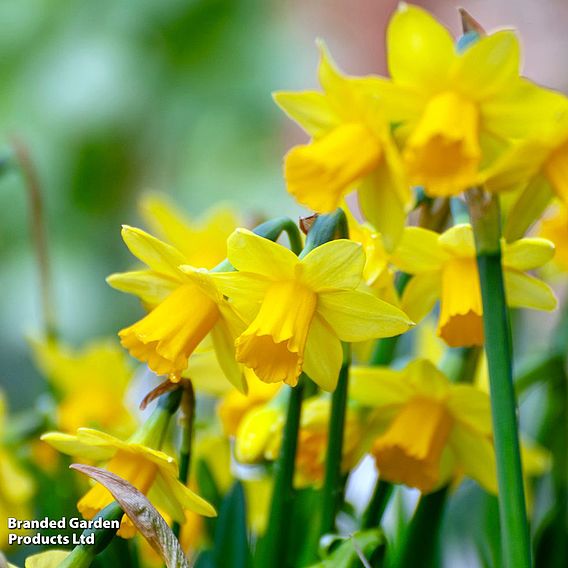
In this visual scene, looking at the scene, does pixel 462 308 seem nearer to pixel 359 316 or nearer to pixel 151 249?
pixel 359 316

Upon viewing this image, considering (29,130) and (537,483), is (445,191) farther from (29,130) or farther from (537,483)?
(29,130)

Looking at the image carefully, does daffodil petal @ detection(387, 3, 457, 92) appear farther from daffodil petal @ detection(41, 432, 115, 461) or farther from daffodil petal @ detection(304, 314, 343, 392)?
daffodil petal @ detection(41, 432, 115, 461)

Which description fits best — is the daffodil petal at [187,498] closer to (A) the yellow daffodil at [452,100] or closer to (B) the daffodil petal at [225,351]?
(B) the daffodil petal at [225,351]

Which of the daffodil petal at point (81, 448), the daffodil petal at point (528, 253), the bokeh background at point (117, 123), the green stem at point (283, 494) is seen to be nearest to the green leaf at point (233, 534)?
the green stem at point (283, 494)

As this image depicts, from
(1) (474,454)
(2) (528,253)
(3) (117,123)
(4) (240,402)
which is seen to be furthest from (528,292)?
(3) (117,123)

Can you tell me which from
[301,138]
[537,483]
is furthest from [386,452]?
[301,138]
